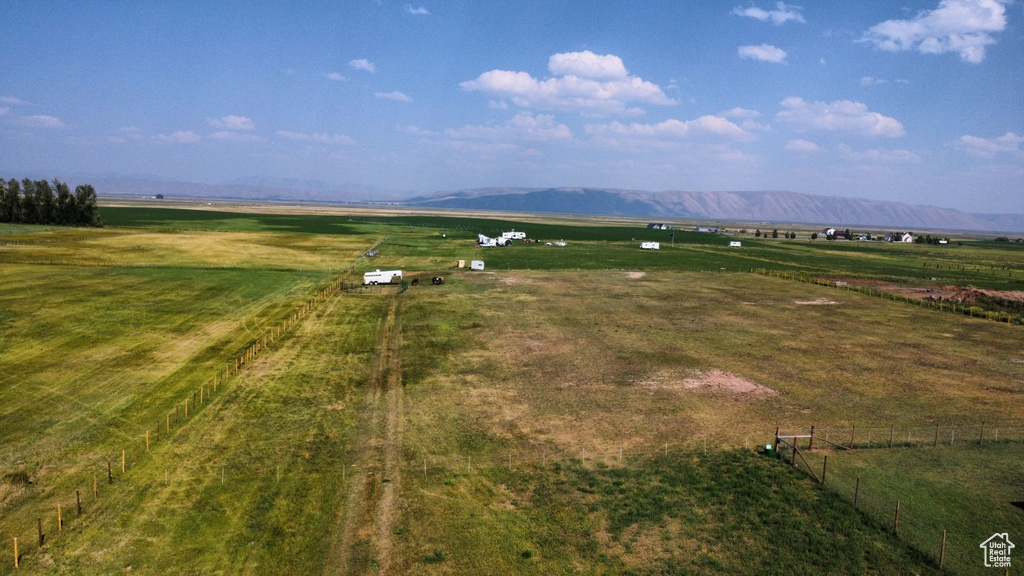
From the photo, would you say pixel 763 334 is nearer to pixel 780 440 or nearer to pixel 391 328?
pixel 780 440

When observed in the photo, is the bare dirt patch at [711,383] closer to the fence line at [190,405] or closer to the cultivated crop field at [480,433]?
the cultivated crop field at [480,433]

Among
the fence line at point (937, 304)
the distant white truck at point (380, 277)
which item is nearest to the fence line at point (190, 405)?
the distant white truck at point (380, 277)

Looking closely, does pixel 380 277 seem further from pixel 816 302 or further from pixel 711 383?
pixel 816 302

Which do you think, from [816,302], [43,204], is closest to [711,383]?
[816,302]

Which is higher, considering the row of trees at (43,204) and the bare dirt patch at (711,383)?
the row of trees at (43,204)

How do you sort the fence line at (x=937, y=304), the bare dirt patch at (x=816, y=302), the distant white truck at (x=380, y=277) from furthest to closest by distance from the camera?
the distant white truck at (x=380, y=277)
the bare dirt patch at (x=816, y=302)
the fence line at (x=937, y=304)

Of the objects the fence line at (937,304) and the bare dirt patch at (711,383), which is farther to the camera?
the fence line at (937,304)

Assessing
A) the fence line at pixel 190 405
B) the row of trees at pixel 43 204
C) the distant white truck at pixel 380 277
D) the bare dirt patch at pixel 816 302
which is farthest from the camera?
the row of trees at pixel 43 204
